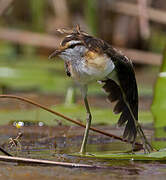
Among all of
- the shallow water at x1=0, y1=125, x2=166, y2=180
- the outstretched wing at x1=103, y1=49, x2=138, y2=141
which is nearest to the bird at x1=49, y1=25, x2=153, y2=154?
the outstretched wing at x1=103, y1=49, x2=138, y2=141

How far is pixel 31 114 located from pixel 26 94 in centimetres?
137

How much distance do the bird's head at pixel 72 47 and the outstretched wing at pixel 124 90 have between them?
0.65ft

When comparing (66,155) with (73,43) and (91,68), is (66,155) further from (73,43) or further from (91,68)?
(73,43)

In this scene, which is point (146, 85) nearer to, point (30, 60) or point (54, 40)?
point (54, 40)

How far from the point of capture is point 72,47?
→ 8.53ft

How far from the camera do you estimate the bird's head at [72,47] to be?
2576mm

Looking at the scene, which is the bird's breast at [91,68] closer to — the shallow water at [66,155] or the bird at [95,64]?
the bird at [95,64]

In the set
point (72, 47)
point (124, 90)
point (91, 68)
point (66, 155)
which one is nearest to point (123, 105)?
point (124, 90)

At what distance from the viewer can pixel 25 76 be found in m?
6.24

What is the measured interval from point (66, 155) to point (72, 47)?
2.06 ft

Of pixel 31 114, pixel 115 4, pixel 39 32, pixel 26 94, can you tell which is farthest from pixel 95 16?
pixel 31 114

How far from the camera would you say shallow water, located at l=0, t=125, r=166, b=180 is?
2.57 metres

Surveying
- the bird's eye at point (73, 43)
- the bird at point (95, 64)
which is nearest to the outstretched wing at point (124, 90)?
the bird at point (95, 64)

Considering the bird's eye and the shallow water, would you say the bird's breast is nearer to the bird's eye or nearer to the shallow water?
the bird's eye
